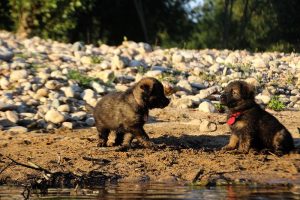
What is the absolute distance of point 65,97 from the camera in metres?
15.3

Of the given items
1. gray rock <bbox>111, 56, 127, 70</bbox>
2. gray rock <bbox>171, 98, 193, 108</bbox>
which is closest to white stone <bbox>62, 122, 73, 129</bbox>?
gray rock <bbox>171, 98, 193, 108</bbox>

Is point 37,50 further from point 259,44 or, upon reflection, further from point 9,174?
point 259,44

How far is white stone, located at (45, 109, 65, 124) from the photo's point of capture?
13977mm

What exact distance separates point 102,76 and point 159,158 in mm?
6288

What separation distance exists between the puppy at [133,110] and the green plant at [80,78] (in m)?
4.08

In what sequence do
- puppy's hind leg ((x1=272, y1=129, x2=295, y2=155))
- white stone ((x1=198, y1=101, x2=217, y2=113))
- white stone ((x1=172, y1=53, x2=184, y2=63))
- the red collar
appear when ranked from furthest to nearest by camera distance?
white stone ((x1=172, y1=53, x2=184, y2=63)) < white stone ((x1=198, y1=101, x2=217, y2=113)) < the red collar < puppy's hind leg ((x1=272, y1=129, x2=295, y2=155))

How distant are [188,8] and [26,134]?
23469 mm

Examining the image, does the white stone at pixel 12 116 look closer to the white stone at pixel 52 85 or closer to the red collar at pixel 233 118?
the white stone at pixel 52 85

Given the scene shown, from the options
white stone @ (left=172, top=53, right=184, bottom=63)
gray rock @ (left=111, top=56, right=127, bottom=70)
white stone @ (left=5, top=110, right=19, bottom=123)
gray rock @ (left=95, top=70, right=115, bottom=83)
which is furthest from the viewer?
white stone @ (left=172, top=53, right=184, bottom=63)

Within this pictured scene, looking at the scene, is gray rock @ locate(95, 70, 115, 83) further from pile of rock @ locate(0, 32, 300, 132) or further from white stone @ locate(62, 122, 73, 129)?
white stone @ locate(62, 122, 73, 129)

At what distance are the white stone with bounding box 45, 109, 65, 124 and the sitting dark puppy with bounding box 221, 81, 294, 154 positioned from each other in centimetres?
344

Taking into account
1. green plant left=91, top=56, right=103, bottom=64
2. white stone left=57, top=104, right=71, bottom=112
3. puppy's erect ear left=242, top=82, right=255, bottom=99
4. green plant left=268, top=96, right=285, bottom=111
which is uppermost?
green plant left=91, top=56, right=103, bottom=64

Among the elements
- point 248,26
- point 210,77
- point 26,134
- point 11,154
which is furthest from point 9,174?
point 248,26

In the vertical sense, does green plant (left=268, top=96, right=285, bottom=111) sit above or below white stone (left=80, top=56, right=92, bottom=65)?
below
